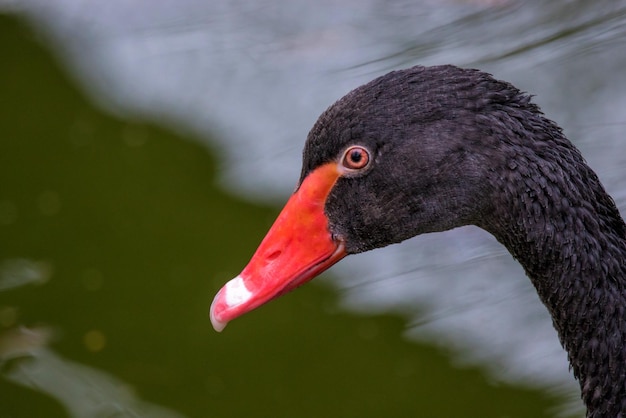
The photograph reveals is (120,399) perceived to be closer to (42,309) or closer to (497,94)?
(42,309)

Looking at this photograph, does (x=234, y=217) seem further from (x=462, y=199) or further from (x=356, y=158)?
(x=462, y=199)

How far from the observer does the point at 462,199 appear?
134 inches

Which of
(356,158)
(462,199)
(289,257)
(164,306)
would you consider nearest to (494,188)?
(462,199)

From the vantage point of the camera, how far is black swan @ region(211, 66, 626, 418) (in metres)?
3.29

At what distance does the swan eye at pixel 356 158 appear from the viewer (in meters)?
3.41

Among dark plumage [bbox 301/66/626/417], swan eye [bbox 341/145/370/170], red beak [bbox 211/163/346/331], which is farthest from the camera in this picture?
red beak [bbox 211/163/346/331]

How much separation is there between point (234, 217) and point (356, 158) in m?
2.39

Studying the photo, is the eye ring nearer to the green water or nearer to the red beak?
the red beak

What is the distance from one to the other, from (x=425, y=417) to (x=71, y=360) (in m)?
1.71

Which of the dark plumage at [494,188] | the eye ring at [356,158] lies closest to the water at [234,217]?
the dark plumage at [494,188]

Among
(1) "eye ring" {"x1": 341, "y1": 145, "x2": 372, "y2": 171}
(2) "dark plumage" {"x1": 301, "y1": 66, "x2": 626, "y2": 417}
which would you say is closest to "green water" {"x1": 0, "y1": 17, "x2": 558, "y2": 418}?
(2) "dark plumage" {"x1": 301, "y1": 66, "x2": 626, "y2": 417}

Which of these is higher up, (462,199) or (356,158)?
(356,158)

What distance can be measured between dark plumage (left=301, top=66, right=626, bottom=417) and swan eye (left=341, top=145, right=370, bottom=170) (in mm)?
19

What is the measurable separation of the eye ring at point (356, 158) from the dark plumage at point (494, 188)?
17mm
